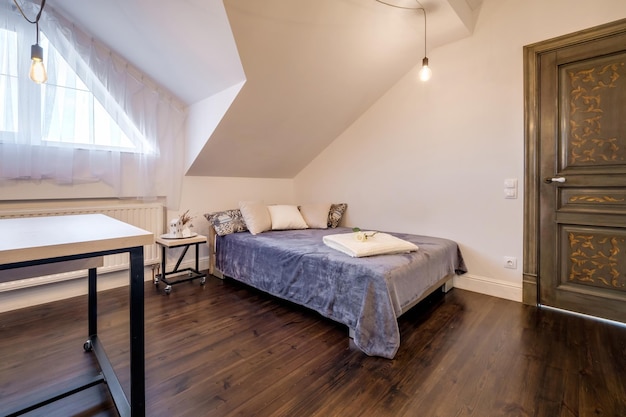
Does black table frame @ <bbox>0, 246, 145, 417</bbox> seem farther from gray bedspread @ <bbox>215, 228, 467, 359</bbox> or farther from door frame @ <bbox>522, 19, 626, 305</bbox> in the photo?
door frame @ <bbox>522, 19, 626, 305</bbox>

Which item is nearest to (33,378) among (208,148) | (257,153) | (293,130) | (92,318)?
(92,318)

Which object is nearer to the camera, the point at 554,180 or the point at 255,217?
the point at 554,180

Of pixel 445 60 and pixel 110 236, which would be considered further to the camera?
pixel 445 60

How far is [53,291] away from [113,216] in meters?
0.75

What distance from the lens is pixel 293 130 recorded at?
325cm

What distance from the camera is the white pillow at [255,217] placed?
10.1 feet

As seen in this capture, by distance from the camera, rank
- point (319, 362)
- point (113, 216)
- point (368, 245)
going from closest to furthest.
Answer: point (319, 362)
point (368, 245)
point (113, 216)

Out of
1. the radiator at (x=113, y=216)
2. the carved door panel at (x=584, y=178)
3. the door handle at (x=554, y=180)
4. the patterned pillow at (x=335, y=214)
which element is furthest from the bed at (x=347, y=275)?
the door handle at (x=554, y=180)

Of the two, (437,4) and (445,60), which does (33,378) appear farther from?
(445,60)

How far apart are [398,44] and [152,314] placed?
3035 mm

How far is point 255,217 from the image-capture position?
123 inches

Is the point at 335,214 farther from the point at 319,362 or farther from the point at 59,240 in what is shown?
the point at 59,240

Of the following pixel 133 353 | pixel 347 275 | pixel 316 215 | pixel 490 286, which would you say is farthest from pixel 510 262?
pixel 133 353

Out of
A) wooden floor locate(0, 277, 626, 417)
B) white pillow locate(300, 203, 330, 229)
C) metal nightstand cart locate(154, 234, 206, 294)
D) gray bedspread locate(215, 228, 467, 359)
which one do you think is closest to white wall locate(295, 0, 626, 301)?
gray bedspread locate(215, 228, 467, 359)
